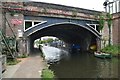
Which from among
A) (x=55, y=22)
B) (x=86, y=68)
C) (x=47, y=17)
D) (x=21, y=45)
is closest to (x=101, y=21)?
(x=55, y=22)

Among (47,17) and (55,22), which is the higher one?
(47,17)

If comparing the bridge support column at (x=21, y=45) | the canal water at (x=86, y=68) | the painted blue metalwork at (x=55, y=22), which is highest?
the painted blue metalwork at (x=55, y=22)

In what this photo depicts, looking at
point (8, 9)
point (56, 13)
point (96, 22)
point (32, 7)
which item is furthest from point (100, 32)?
point (8, 9)

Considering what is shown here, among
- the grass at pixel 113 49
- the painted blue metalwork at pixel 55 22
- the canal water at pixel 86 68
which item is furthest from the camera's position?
the grass at pixel 113 49

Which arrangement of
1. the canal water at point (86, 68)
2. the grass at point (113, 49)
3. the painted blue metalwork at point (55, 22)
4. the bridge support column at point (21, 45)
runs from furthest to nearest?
the grass at point (113, 49) < the painted blue metalwork at point (55, 22) < the bridge support column at point (21, 45) < the canal water at point (86, 68)

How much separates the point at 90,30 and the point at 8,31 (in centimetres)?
2108

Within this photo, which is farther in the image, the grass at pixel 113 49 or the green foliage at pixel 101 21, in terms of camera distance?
the green foliage at pixel 101 21

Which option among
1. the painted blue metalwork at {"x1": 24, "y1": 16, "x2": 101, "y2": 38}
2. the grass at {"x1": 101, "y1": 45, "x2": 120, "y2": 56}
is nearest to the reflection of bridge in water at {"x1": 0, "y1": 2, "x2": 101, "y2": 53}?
the painted blue metalwork at {"x1": 24, "y1": 16, "x2": 101, "y2": 38}

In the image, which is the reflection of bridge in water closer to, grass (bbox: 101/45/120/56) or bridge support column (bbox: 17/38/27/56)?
bridge support column (bbox: 17/38/27/56)

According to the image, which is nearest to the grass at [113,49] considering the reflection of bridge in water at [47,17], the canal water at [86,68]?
the reflection of bridge in water at [47,17]

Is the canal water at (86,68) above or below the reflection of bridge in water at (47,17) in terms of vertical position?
below

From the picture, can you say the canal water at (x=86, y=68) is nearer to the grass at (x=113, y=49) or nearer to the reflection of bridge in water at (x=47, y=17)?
the reflection of bridge in water at (x=47, y=17)

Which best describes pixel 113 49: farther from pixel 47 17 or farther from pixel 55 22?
pixel 47 17

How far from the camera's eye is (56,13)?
150 ft
